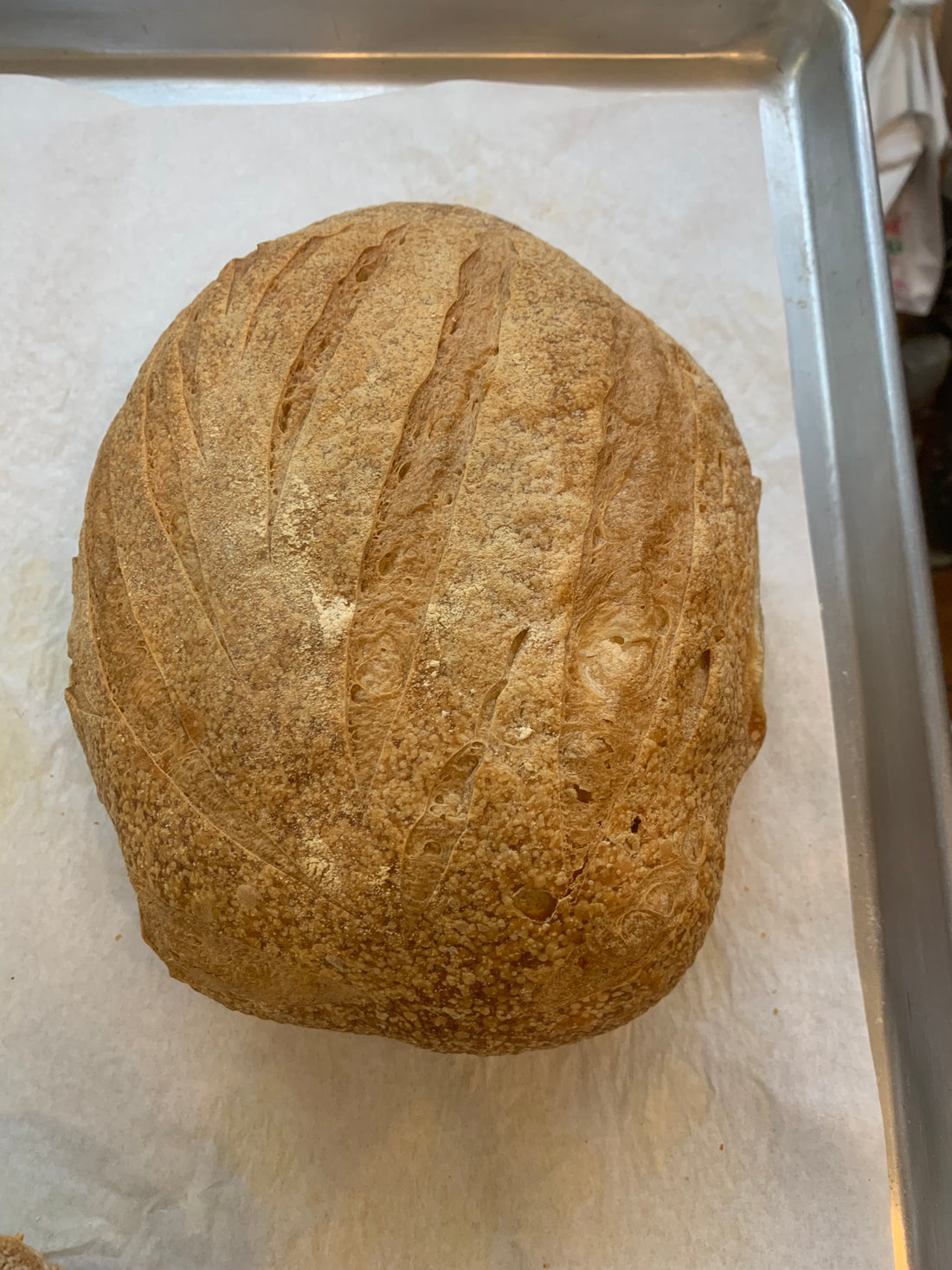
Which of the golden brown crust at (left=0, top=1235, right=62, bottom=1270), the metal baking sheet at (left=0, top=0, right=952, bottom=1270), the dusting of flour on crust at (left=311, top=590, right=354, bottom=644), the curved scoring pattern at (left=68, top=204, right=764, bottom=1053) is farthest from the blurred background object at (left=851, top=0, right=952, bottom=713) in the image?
the golden brown crust at (left=0, top=1235, right=62, bottom=1270)

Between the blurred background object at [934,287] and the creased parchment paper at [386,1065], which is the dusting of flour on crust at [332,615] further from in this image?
the blurred background object at [934,287]

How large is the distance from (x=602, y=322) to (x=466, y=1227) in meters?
1.25

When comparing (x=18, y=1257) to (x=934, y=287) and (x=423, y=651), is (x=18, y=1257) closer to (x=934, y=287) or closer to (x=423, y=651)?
(x=423, y=651)

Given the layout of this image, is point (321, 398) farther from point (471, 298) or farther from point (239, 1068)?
point (239, 1068)

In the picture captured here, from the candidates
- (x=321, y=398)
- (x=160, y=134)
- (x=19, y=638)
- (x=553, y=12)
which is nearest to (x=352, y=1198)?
(x=19, y=638)

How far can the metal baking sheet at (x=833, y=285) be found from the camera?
49.3 inches

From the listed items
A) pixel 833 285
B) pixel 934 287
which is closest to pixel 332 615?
pixel 833 285

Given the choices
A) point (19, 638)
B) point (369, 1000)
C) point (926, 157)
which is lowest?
point (369, 1000)

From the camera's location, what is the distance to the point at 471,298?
45.1 inches

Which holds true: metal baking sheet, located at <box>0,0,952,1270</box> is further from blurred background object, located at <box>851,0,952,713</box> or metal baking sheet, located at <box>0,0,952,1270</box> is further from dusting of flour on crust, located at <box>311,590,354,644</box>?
dusting of flour on crust, located at <box>311,590,354,644</box>

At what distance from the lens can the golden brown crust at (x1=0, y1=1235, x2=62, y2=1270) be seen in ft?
3.35

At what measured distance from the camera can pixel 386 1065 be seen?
123cm

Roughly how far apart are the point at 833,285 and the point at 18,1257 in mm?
1925

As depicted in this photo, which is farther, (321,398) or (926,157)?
(926,157)
